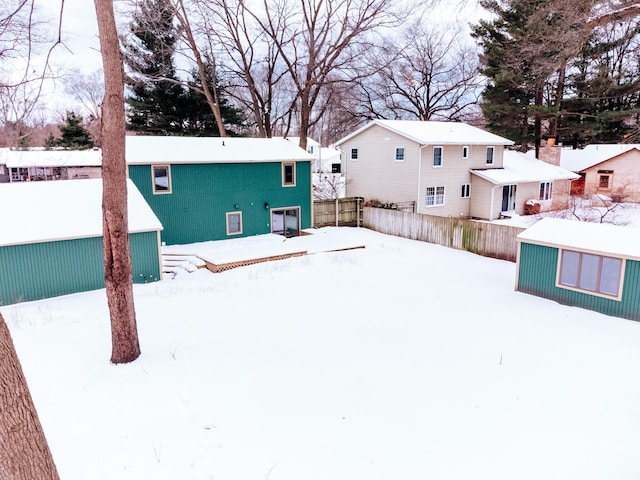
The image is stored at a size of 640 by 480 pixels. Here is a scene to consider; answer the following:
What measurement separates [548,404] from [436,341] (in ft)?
8.10

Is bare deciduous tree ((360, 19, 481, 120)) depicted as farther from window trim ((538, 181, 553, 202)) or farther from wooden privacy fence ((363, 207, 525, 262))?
wooden privacy fence ((363, 207, 525, 262))

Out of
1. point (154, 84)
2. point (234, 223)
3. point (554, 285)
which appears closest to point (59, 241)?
point (234, 223)

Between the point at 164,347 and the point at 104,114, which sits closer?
the point at 104,114

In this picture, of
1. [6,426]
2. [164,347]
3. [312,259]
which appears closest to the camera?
[6,426]

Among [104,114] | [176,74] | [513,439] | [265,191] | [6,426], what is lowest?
[513,439]

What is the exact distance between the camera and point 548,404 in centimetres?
645

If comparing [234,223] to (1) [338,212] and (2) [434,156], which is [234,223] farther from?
(2) [434,156]

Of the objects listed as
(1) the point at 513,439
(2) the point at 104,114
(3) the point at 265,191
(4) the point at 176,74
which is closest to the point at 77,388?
(2) the point at 104,114

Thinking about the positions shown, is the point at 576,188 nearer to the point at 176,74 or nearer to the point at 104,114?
the point at 176,74

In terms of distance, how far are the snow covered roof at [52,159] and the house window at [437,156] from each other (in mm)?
24876

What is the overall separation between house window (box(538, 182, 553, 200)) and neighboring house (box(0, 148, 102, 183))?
1259 inches

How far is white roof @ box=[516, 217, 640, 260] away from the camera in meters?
10.8

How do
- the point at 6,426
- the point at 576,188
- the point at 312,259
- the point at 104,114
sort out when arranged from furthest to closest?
the point at 576,188
the point at 312,259
the point at 104,114
the point at 6,426

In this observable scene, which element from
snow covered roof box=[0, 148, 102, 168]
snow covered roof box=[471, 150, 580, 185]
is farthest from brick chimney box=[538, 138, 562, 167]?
snow covered roof box=[0, 148, 102, 168]
